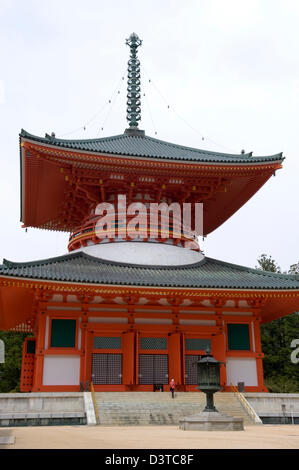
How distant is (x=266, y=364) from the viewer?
4359 centimetres

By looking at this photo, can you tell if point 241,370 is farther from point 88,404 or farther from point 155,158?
point 155,158

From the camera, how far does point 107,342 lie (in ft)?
68.2

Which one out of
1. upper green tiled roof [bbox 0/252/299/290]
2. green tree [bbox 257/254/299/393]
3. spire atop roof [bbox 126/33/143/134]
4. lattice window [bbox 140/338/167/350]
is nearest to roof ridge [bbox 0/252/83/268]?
upper green tiled roof [bbox 0/252/299/290]

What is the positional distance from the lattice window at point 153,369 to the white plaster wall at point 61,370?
2.85 meters

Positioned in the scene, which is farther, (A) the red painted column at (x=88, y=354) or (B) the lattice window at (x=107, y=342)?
(B) the lattice window at (x=107, y=342)

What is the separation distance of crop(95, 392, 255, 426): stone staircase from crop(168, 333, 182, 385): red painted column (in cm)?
154

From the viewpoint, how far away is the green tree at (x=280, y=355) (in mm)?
39781

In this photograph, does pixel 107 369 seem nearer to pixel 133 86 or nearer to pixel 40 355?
pixel 40 355

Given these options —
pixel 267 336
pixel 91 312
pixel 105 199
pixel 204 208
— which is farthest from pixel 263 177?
pixel 267 336

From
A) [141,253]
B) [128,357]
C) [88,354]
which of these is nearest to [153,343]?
[128,357]

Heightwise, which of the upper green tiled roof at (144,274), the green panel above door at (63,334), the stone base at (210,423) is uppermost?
the upper green tiled roof at (144,274)

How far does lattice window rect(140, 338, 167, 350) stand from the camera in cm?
2117

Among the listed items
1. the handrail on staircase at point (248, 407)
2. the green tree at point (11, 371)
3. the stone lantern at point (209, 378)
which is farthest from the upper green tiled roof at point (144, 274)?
the green tree at point (11, 371)

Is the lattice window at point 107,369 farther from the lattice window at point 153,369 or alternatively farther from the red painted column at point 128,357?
the lattice window at point 153,369
